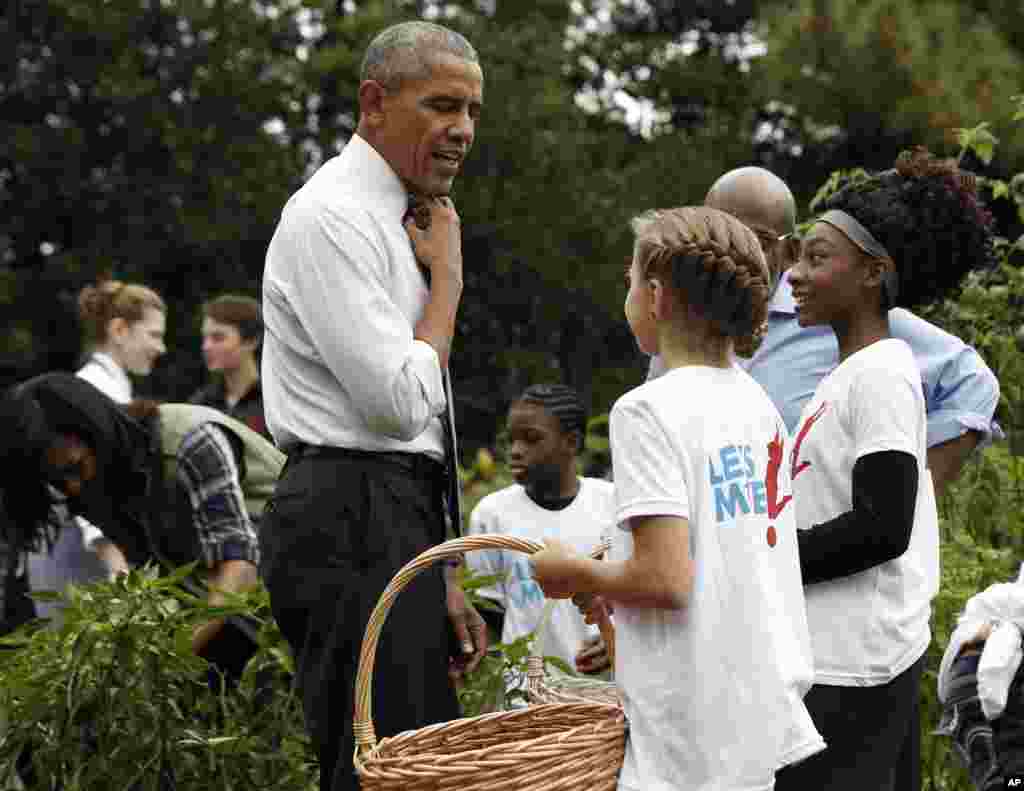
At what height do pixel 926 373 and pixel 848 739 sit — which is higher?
pixel 926 373

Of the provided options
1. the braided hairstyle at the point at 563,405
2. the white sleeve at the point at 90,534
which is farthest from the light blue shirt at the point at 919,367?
the white sleeve at the point at 90,534

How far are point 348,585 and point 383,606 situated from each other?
42cm

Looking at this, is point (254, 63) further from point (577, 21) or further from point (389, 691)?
point (389, 691)

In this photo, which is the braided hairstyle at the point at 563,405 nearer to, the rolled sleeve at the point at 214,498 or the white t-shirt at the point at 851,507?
the rolled sleeve at the point at 214,498

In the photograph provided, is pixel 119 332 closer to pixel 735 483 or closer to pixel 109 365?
pixel 109 365

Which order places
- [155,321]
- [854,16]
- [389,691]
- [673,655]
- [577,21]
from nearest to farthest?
1. [673,655]
2. [389,691]
3. [155,321]
4. [854,16]
5. [577,21]

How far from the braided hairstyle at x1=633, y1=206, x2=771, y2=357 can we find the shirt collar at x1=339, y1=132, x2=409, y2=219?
0.69 meters

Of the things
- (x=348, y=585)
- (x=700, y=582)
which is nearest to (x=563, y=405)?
(x=348, y=585)

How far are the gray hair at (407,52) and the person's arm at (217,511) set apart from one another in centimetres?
224

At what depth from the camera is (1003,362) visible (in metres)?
5.60

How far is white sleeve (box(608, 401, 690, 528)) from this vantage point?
3090 millimetres

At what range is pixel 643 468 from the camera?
10.2ft

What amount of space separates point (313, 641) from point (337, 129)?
19.4 m

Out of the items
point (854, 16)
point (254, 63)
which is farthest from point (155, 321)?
point (254, 63)
